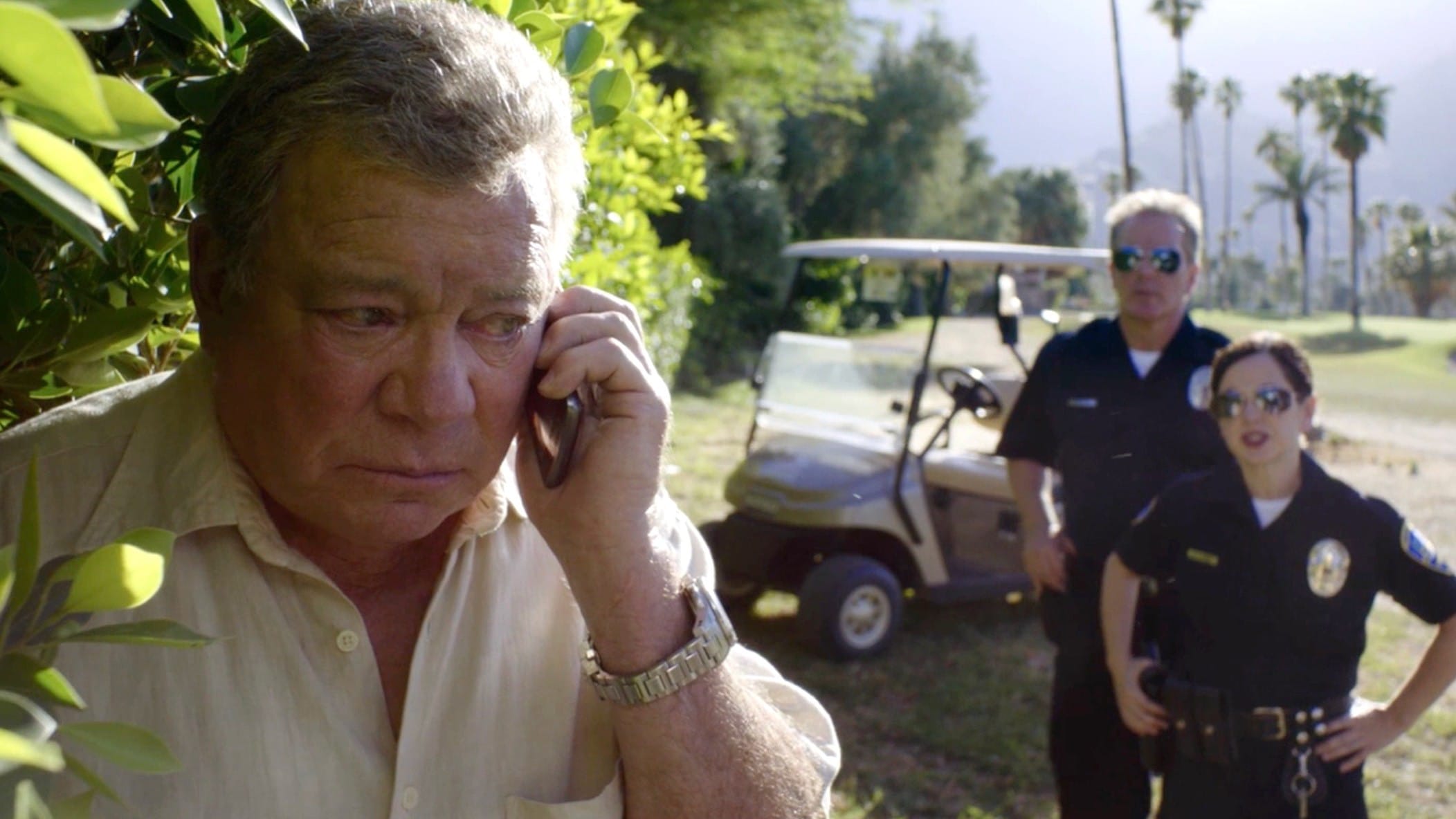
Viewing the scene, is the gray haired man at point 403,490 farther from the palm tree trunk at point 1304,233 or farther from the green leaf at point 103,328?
the palm tree trunk at point 1304,233

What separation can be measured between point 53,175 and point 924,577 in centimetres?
672

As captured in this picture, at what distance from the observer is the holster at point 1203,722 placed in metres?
3.42

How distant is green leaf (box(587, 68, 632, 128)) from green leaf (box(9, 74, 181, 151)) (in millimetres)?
1078

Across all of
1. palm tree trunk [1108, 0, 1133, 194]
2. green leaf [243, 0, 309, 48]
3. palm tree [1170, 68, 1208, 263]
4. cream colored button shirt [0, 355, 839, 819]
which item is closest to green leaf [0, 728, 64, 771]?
green leaf [243, 0, 309, 48]

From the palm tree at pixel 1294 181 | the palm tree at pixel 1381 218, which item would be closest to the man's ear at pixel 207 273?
the palm tree at pixel 1294 181

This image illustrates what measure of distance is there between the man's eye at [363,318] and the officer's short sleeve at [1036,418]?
11.6ft

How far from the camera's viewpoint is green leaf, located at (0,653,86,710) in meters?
0.70

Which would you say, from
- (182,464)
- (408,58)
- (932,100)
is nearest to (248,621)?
(182,464)

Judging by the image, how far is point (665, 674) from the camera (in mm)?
1499

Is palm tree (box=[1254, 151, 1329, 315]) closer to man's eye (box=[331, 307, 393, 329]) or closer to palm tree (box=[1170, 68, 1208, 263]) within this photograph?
palm tree (box=[1170, 68, 1208, 263])

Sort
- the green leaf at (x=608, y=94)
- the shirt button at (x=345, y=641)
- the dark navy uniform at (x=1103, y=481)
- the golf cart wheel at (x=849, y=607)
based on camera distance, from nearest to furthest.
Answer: the shirt button at (x=345, y=641) < the green leaf at (x=608, y=94) < the dark navy uniform at (x=1103, y=481) < the golf cart wheel at (x=849, y=607)

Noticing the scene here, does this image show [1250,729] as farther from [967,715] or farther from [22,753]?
[22,753]

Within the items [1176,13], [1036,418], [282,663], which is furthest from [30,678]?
[1176,13]

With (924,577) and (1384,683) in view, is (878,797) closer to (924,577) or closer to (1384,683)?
(924,577)
